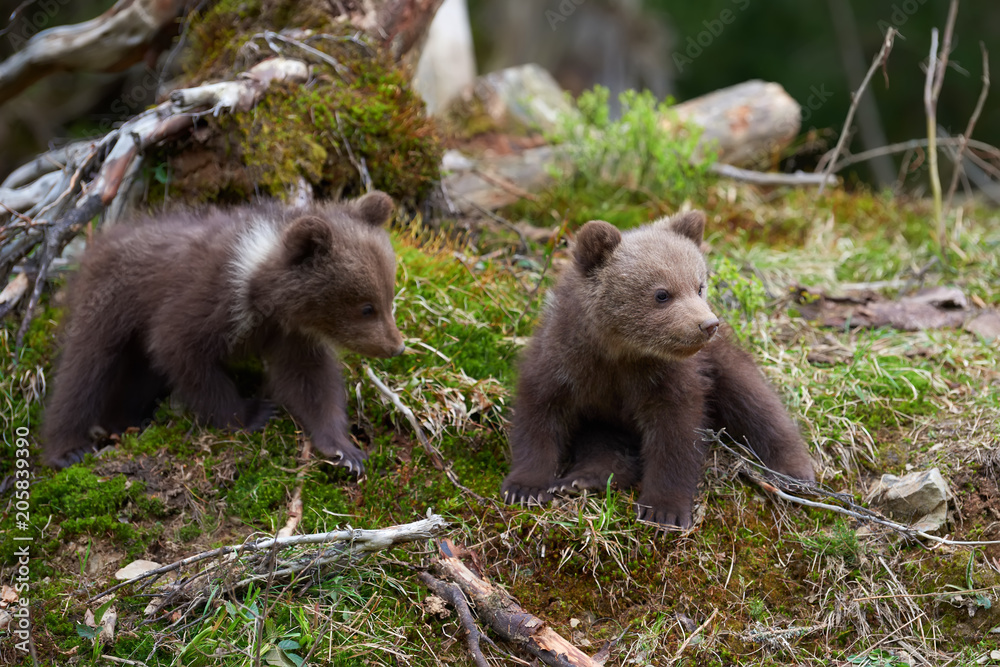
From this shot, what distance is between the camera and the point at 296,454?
4.57 meters

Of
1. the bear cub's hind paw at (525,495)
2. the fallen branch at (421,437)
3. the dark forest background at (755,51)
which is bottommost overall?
the dark forest background at (755,51)

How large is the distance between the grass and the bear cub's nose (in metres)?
0.91

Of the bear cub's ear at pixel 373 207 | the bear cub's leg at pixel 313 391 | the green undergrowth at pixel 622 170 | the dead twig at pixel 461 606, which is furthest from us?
the green undergrowth at pixel 622 170

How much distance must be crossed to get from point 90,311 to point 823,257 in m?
5.71

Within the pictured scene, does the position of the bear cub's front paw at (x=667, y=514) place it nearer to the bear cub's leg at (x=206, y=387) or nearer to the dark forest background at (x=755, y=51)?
the bear cub's leg at (x=206, y=387)

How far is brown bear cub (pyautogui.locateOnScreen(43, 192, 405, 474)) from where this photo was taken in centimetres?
447

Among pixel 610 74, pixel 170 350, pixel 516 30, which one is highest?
pixel 170 350

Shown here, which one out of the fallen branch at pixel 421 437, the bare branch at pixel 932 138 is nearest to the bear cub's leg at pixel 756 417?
the fallen branch at pixel 421 437

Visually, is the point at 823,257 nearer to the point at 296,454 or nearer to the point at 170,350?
the point at 296,454

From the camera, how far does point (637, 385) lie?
4227 mm

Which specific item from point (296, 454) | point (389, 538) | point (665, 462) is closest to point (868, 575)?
point (665, 462)

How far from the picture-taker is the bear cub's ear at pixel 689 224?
448 cm

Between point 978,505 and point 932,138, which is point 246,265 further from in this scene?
point 932,138

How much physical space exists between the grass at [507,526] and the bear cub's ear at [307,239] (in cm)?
88
